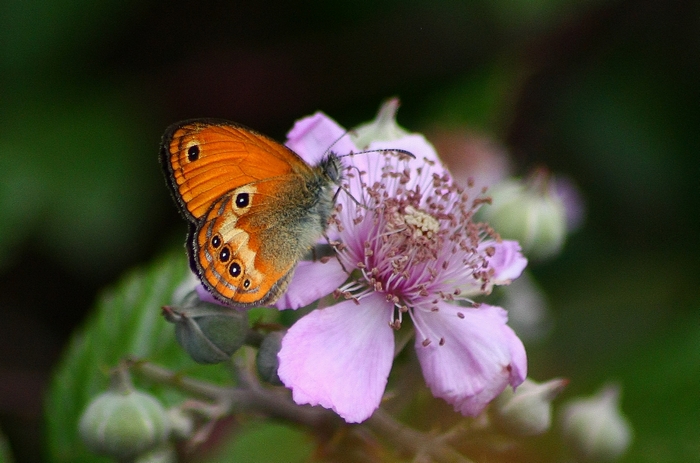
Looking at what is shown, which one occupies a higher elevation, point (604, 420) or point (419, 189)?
point (419, 189)

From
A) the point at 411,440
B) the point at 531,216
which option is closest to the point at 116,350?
the point at 411,440

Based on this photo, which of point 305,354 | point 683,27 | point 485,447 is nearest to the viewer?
point 305,354

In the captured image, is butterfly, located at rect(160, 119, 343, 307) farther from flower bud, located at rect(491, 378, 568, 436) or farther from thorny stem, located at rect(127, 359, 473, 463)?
flower bud, located at rect(491, 378, 568, 436)

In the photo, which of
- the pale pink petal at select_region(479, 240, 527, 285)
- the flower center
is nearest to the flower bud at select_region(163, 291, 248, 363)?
the flower center

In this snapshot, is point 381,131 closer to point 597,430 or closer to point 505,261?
point 505,261

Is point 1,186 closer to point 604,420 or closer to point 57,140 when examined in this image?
point 57,140

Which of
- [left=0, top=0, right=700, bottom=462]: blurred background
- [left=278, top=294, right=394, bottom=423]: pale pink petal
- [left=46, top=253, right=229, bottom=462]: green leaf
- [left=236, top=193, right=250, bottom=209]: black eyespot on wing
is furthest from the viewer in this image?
[left=0, top=0, right=700, bottom=462]: blurred background

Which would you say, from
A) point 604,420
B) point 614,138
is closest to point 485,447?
point 604,420

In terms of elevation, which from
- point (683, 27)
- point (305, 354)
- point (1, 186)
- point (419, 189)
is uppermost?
point (683, 27)
